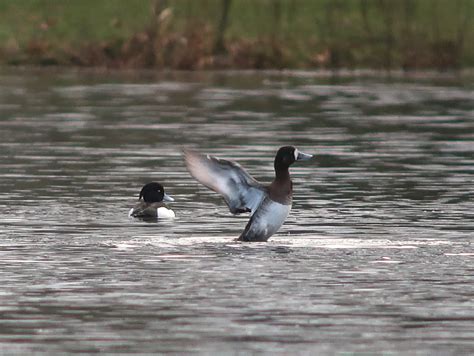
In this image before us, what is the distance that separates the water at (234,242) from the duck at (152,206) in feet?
0.75

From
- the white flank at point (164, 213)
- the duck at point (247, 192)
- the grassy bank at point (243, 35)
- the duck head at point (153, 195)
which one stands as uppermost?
the duck at point (247, 192)

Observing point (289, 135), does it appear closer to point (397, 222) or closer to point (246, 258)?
point (397, 222)

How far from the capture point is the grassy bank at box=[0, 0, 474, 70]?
50.9 m

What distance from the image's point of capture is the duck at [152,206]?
724 inches

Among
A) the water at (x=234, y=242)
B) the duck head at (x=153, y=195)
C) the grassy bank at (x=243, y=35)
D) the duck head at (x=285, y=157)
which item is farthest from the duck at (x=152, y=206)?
the grassy bank at (x=243, y=35)

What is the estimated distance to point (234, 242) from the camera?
1625cm

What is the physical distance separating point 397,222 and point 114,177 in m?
6.15

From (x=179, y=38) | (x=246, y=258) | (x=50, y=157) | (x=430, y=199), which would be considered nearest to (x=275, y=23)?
(x=179, y=38)

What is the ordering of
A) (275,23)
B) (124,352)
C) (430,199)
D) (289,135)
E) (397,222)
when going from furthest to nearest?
(275,23), (289,135), (430,199), (397,222), (124,352)

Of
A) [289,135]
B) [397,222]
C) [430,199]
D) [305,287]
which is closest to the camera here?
[305,287]

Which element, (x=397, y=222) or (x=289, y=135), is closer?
(x=397, y=222)

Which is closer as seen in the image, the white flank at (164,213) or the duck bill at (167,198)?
the white flank at (164,213)

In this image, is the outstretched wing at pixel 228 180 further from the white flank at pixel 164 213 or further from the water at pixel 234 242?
the white flank at pixel 164 213

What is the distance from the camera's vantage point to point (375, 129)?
32781mm
